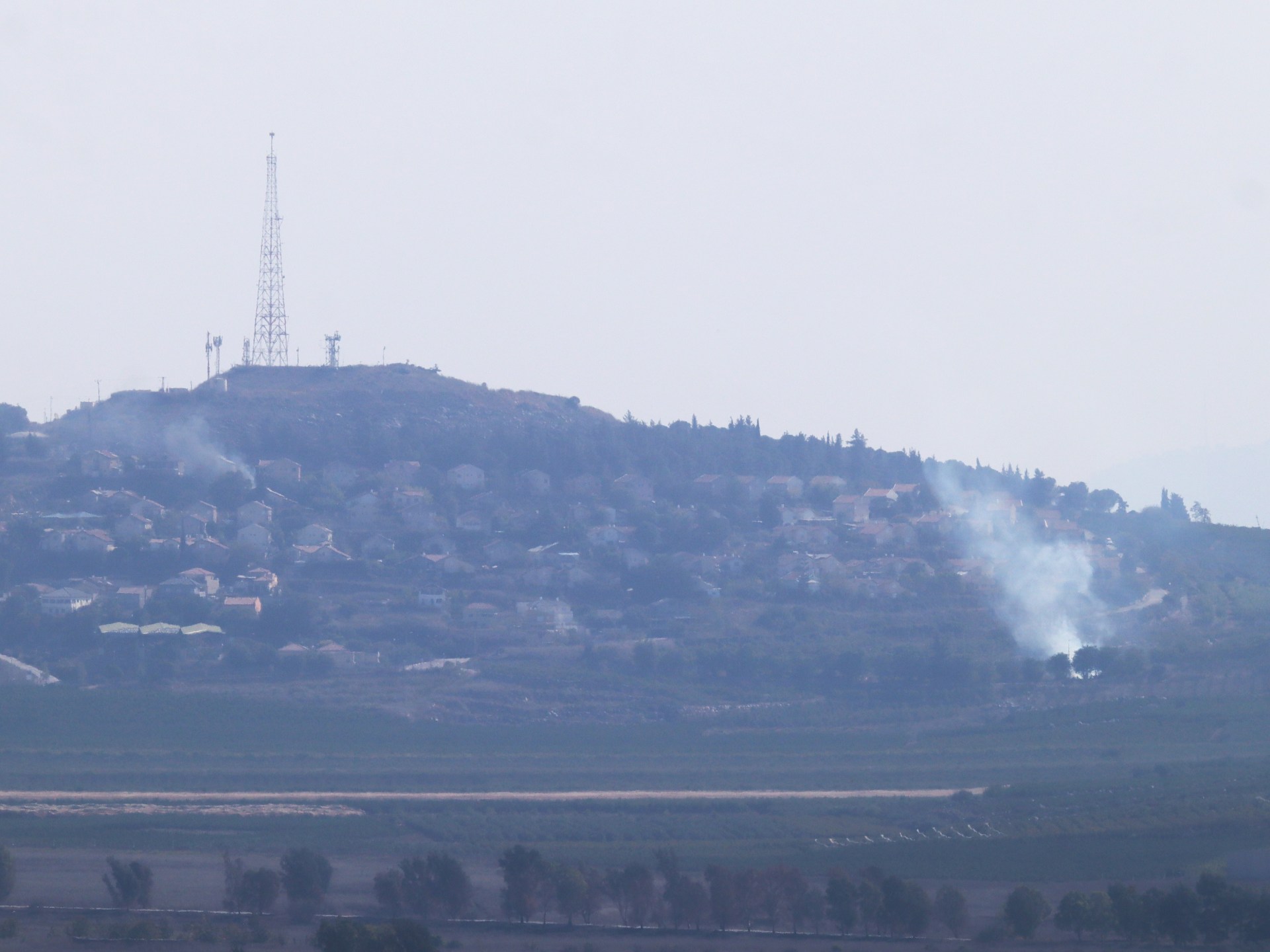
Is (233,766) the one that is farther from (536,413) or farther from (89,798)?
(536,413)

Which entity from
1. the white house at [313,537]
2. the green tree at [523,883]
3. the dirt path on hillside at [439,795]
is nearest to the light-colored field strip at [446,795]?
the dirt path on hillside at [439,795]

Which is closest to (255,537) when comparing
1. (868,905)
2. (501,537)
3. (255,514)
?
(255,514)

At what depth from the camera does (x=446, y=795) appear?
44.9m

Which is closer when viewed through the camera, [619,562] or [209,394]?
[619,562]

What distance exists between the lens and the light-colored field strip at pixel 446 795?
43.8 m

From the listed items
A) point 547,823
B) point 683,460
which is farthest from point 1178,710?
point 683,460

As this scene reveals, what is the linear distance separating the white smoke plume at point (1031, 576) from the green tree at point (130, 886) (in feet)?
129

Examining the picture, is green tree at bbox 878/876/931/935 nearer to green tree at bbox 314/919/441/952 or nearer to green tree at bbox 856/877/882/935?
green tree at bbox 856/877/882/935

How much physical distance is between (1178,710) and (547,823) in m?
23.1

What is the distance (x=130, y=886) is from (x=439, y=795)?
→ 1326cm

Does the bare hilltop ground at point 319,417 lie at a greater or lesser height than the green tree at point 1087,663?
greater

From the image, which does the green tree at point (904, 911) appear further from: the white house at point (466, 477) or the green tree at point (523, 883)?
the white house at point (466, 477)

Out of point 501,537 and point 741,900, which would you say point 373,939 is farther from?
point 501,537

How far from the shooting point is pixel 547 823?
40906 mm
